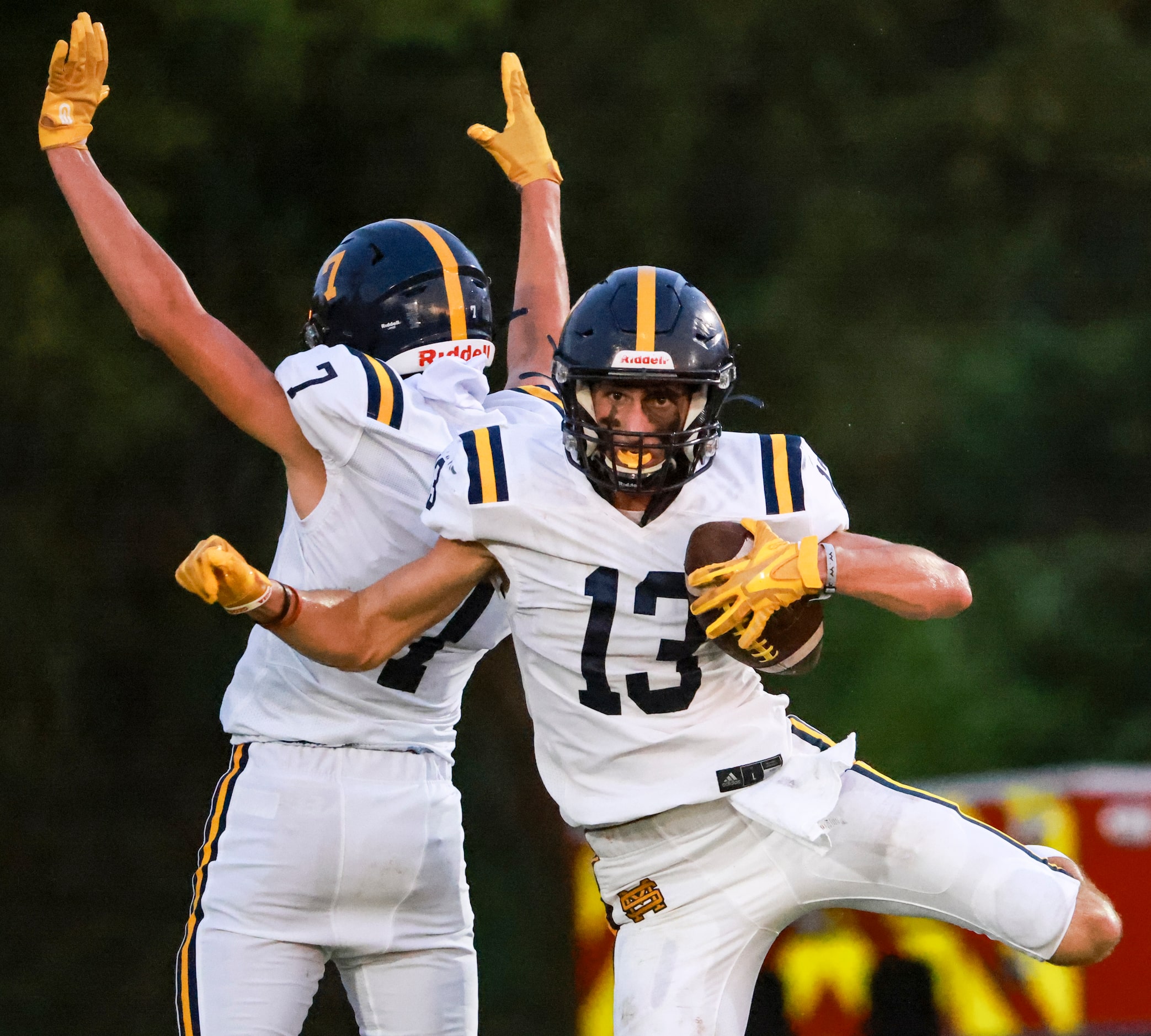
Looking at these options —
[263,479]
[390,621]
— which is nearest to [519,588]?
[390,621]

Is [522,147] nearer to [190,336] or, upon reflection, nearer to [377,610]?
[190,336]

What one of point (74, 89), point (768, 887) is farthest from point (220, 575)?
point (74, 89)

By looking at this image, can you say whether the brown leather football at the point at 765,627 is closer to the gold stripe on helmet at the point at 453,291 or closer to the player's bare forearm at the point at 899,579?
the player's bare forearm at the point at 899,579

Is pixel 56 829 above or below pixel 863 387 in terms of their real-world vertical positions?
below

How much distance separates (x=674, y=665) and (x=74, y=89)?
→ 1.62 meters

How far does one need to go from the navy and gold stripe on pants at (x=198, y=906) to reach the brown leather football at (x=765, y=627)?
94 cm

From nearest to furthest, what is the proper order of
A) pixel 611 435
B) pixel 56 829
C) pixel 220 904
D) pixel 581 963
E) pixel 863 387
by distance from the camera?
pixel 611 435, pixel 220 904, pixel 581 963, pixel 56 829, pixel 863 387

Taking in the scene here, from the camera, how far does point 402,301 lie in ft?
10.1

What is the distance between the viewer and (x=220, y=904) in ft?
9.51

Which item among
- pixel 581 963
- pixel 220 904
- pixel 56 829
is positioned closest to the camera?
pixel 220 904

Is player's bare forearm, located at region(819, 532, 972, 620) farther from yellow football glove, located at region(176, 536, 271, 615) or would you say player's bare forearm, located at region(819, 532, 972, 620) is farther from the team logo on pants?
yellow football glove, located at region(176, 536, 271, 615)

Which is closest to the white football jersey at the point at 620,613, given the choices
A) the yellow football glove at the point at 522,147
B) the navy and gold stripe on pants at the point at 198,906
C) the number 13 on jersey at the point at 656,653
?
the number 13 on jersey at the point at 656,653

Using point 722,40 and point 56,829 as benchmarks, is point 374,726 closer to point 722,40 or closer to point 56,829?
point 56,829

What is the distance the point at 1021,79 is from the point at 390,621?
5.49 metres
